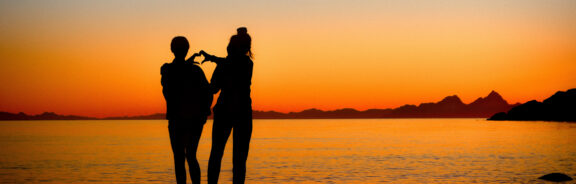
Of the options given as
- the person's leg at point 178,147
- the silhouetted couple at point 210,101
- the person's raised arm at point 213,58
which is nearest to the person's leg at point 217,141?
the silhouetted couple at point 210,101

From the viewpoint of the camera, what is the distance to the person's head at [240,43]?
29.8 ft

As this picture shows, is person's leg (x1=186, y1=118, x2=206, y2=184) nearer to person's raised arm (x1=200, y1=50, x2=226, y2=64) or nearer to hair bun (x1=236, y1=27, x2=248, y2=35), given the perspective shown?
person's raised arm (x1=200, y1=50, x2=226, y2=64)

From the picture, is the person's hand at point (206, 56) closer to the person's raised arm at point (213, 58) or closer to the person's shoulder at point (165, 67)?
the person's raised arm at point (213, 58)

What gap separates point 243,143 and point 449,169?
29879mm

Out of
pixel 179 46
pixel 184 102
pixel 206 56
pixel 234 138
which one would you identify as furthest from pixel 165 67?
pixel 234 138

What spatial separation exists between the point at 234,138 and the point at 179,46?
162cm

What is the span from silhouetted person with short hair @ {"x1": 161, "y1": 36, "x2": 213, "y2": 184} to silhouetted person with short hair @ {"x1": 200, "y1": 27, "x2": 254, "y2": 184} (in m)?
0.30

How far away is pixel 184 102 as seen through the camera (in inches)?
365

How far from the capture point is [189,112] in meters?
9.21

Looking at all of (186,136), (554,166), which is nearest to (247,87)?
(186,136)

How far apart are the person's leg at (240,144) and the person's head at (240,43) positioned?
1.01m

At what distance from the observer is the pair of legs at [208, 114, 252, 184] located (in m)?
9.01

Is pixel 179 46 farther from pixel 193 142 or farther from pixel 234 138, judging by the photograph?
pixel 234 138

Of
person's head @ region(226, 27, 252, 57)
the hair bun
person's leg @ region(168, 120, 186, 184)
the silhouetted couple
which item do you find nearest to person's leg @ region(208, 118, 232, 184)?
the silhouetted couple
